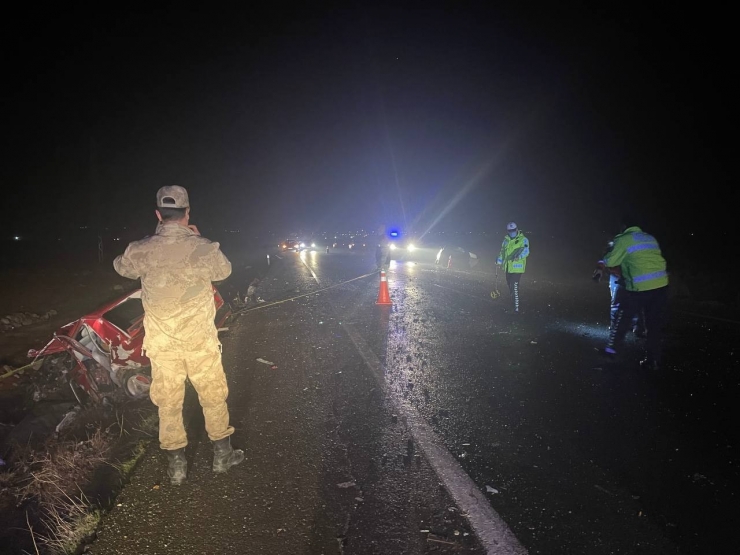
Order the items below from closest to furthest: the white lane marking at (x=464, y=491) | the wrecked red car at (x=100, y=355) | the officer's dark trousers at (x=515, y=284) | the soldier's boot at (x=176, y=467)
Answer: the white lane marking at (x=464, y=491)
the soldier's boot at (x=176, y=467)
the wrecked red car at (x=100, y=355)
the officer's dark trousers at (x=515, y=284)

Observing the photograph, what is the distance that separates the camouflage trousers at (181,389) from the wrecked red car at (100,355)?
7.55 feet

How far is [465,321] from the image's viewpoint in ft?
28.0

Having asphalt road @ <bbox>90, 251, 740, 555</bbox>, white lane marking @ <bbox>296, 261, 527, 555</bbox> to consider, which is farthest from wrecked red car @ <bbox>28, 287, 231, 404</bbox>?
white lane marking @ <bbox>296, 261, 527, 555</bbox>

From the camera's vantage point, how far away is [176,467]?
3191 mm

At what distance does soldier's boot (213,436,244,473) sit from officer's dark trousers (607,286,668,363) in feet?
17.1

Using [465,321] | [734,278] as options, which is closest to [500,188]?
[734,278]

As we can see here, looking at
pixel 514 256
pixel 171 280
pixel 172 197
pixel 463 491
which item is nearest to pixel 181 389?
pixel 171 280

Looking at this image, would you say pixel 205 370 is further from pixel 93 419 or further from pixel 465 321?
pixel 465 321

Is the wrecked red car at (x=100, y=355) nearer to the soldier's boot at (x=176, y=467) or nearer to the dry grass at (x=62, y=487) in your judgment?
the dry grass at (x=62, y=487)

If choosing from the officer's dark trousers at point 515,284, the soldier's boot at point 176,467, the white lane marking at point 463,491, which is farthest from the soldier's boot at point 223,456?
the officer's dark trousers at point 515,284

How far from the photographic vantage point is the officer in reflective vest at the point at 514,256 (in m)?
9.14

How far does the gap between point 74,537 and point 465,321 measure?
23.1ft

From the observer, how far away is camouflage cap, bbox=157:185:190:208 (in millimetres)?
3146

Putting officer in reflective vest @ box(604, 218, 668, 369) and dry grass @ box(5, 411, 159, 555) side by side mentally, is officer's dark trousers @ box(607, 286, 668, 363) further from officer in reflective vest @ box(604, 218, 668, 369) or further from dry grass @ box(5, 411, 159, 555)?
dry grass @ box(5, 411, 159, 555)
